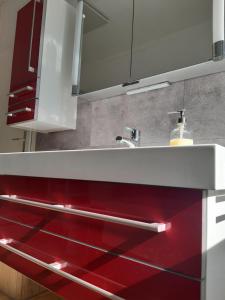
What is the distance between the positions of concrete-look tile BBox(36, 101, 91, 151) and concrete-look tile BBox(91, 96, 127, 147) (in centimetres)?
5

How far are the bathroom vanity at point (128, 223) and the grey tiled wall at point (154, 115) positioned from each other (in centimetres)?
53

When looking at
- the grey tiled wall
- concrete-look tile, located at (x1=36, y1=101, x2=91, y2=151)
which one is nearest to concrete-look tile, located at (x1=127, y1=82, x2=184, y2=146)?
the grey tiled wall

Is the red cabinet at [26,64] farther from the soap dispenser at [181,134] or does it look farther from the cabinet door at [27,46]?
the soap dispenser at [181,134]

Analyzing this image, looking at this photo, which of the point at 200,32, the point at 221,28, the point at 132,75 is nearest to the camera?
the point at 221,28

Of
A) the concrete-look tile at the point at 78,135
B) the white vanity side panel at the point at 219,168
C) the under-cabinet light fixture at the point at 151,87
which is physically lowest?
the white vanity side panel at the point at 219,168

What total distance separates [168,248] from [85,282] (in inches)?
10.9

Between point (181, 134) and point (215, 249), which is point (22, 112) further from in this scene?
point (215, 249)

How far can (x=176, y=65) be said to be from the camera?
110 cm

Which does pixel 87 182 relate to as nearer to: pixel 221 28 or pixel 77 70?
pixel 221 28

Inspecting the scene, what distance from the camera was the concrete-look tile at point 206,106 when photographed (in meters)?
1.03

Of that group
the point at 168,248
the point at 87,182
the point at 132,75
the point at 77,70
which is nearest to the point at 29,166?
the point at 87,182

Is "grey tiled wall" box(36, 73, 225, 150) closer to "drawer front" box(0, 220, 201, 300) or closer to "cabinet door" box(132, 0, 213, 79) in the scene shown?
"cabinet door" box(132, 0, 213, 79)

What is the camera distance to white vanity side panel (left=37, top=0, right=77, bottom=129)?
1.52m

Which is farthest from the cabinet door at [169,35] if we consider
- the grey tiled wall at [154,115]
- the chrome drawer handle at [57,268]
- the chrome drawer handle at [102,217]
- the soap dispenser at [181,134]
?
the chrome drawer handle at [57,268]
